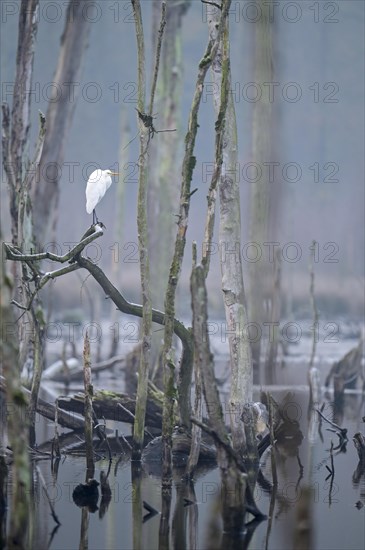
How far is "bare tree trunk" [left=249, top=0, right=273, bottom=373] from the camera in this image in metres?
16.9

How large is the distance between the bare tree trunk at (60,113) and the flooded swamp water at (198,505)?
147 inches

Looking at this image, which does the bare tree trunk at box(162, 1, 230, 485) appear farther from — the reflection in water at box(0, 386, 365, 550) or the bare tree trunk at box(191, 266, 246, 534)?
the bare tree trunk at box(191, 266, 246, 534)

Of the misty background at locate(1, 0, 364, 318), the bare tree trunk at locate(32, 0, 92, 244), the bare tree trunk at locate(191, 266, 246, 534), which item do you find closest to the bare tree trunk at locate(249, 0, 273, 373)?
the bare tree trunk at locate(32, 0, 92, 244)

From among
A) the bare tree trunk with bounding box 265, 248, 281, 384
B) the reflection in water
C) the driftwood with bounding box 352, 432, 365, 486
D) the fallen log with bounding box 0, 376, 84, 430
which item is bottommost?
the reflection in water

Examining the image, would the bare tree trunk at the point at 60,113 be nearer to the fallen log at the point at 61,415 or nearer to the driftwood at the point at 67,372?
the driftwood at the point at 67,372

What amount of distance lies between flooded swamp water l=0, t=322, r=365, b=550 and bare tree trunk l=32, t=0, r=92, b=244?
3.73 metres

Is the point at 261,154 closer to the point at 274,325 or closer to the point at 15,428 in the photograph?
the point at 274,325

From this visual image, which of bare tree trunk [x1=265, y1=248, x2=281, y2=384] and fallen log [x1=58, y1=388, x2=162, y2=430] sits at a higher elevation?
bare tree trunk [x1=265, y1=248, x2=281, y2=384]

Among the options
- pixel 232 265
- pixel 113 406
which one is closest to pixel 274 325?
pixel 113 406

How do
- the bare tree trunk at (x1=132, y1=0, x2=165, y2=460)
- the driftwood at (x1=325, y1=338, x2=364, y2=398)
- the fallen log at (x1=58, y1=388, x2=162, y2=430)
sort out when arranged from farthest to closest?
the driftwood at (x1=325, y1=338, x2=364, y2=398)
the fallen log at (x1=58, y1=388, x2=162, y2=430)
the bare tree trunk at (x1=132, y1=0, x2=165, y2=460)

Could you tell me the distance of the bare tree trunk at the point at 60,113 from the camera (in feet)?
43.0

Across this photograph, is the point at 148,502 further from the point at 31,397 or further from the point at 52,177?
the point at 52,177

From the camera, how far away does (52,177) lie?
13609 mm

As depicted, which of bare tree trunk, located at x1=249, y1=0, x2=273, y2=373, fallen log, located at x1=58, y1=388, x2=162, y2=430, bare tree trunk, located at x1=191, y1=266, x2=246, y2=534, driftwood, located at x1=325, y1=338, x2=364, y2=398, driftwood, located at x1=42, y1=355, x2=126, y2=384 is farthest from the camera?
bare tree trunk, located at x1=249, y1=0, x2=273, y2=373
